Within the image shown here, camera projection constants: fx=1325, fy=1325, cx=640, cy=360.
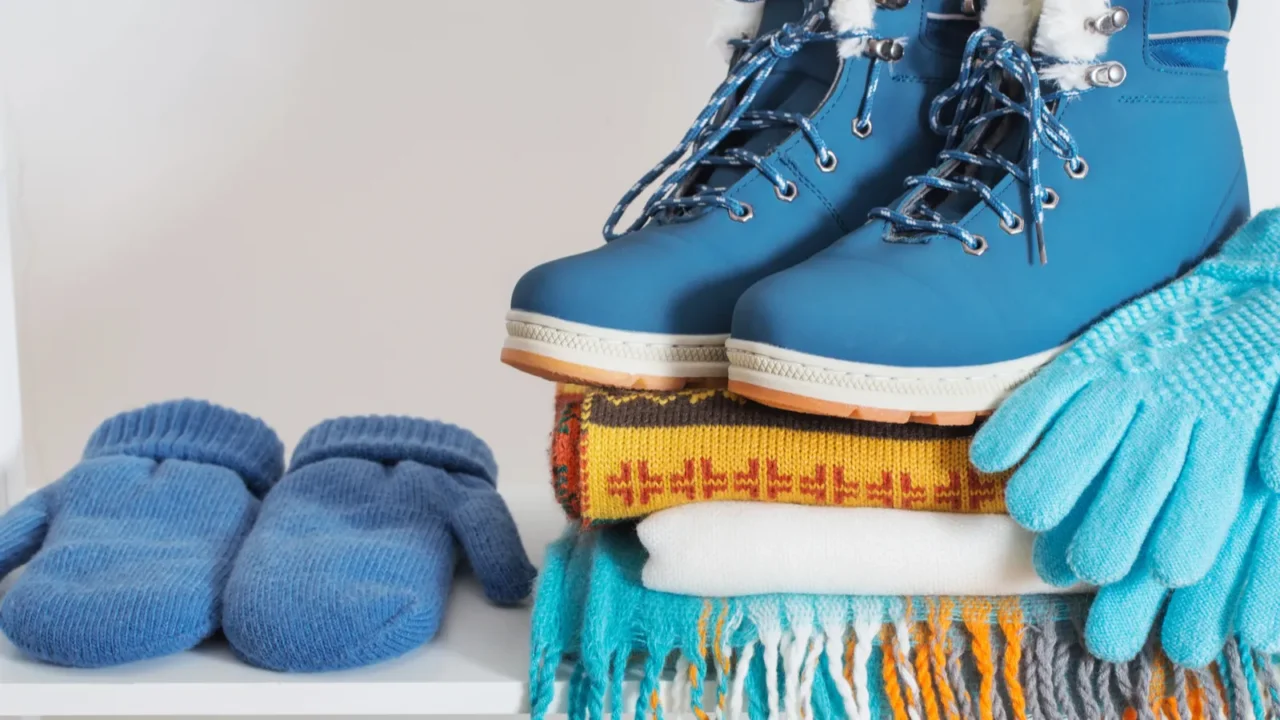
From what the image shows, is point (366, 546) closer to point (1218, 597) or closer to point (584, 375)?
point (584, 375)

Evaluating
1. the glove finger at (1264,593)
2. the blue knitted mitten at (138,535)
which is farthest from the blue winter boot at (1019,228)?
the blue knitted mitten at (138,535)

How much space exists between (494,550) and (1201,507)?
1.08ft

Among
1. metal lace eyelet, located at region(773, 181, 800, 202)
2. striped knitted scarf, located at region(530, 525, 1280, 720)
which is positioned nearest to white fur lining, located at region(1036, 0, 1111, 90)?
metal lace eyelet, located at region(773, 181, 800, 202)

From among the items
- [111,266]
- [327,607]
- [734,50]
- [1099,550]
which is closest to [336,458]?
[327,607]

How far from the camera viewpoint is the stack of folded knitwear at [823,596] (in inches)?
21.4

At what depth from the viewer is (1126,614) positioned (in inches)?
20.6

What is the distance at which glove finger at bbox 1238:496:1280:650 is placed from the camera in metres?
0.51

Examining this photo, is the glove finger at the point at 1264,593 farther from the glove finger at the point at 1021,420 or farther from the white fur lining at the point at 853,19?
the white fur lining at the point at 853,19

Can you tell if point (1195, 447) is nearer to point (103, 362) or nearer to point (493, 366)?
point (493, 366)

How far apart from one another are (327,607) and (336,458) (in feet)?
0.68

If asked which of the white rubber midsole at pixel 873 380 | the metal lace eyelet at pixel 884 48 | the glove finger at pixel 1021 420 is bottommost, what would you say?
the glove finger at pixel 1021 420

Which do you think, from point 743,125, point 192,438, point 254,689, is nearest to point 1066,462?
point 743,125

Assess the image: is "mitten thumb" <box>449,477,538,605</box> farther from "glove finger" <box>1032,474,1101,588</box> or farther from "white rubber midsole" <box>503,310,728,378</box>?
"glove finger" <box>1032,474,1101,588</box>

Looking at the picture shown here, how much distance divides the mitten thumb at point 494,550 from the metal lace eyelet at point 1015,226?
0.92 ft
